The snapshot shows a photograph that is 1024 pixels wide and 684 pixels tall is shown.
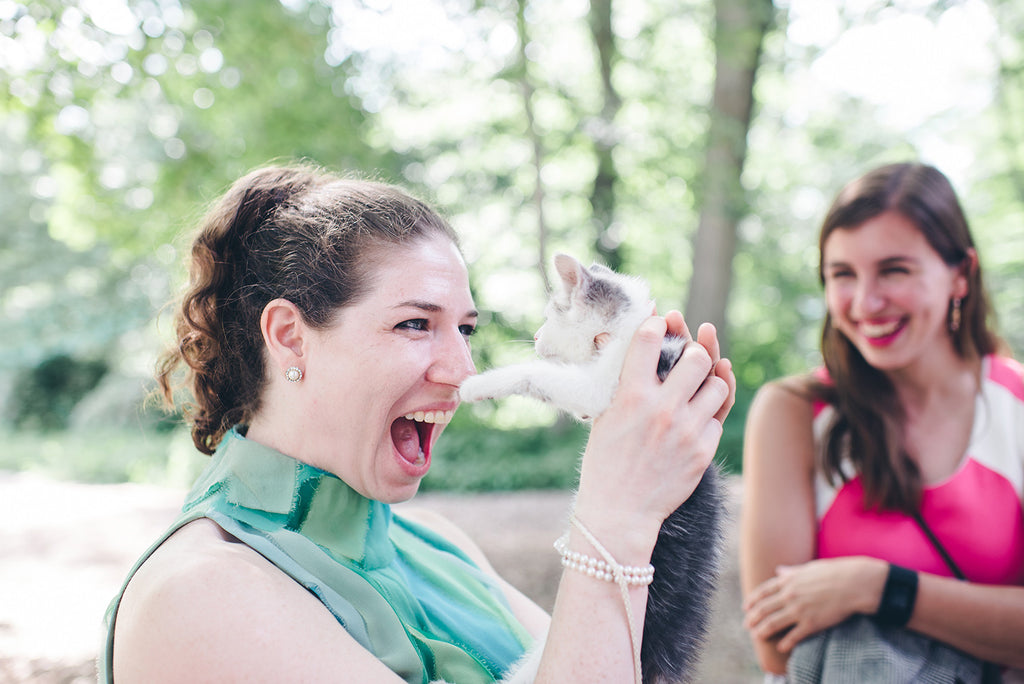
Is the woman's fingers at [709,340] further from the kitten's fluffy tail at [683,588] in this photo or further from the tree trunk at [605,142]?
the tree trunk at [605,142]

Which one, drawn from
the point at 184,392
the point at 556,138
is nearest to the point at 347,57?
the point at 556,138

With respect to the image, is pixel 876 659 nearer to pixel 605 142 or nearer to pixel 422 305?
pixel 422 305

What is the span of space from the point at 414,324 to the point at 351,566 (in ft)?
1.97

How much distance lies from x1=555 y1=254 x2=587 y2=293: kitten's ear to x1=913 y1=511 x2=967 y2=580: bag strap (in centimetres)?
167

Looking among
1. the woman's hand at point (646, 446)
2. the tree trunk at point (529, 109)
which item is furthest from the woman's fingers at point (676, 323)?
the tree trunk at point (529, 109)

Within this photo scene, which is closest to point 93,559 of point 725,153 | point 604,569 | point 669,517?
point 669,517

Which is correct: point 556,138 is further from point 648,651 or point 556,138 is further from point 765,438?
point 648,651

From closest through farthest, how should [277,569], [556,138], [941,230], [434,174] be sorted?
[277,569], [941,230], [556,138], [434,174]

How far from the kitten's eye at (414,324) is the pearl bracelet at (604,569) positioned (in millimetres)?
670

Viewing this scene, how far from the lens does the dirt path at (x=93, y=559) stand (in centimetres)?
238

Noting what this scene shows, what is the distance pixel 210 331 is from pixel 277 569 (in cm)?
75

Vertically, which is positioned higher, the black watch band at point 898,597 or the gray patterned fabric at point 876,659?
the black watch band at point 898,597

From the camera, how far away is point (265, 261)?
1.77m

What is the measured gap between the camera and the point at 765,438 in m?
2.91
